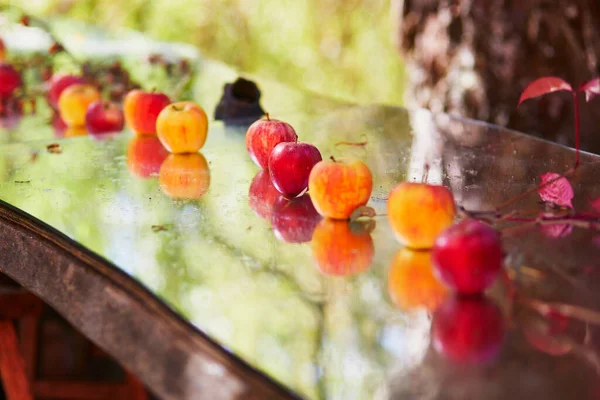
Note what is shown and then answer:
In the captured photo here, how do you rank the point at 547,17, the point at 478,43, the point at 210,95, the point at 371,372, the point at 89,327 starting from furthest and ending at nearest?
the point at 478,43 → the point at 547,17 → the point at 210,95 → the point at 89,327 → the point at 371,372

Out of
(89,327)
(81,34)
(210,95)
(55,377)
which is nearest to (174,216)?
(89,327)

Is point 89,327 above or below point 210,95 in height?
below

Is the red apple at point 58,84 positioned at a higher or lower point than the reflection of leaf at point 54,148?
higher

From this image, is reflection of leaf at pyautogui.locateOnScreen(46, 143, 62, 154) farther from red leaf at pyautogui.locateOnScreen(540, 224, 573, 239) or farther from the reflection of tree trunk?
the reflection of tree trunk

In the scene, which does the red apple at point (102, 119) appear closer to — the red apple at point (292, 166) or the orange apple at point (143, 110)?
the orange apple at point (143, 110)

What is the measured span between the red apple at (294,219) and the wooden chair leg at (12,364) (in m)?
0.63

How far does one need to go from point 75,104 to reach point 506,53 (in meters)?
1.78

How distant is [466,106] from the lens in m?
3.46

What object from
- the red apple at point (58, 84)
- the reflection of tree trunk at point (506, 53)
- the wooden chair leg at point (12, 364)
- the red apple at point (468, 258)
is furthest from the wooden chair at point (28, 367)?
the reflection of tree trunk at point (506, 53)

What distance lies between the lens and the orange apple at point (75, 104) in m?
2.30

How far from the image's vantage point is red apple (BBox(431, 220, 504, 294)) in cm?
90

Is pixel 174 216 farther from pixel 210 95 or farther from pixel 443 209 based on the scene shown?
pixel 210 95

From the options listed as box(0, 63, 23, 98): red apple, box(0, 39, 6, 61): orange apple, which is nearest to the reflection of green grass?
box(0, 39, 6, 61): orange apple

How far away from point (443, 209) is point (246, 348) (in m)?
0.40
